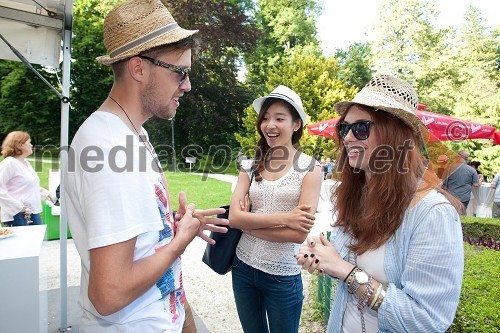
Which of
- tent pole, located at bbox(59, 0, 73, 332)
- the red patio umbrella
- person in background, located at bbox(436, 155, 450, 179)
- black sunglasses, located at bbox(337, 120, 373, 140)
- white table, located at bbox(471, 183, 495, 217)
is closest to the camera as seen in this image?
black sunglasses, located at bbox(337, 120, 373, 140)

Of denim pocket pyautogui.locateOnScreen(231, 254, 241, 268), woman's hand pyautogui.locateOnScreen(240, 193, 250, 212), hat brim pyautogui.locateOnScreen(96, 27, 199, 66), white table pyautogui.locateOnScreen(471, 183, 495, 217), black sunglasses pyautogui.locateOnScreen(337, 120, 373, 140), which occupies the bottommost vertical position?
white table pyautogui.locateOnScreen(471, 183, 495, 217)

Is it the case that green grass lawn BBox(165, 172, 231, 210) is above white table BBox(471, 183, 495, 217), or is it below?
below

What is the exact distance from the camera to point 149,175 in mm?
1215

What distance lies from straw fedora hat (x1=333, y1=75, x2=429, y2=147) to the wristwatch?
674 mm

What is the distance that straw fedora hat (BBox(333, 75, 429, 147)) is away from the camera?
145 centimetres

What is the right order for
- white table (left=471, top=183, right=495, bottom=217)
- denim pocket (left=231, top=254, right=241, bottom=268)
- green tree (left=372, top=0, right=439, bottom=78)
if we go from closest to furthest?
denim pocket (left=231, top=254, right=241, bottom=268) → white table (left=471, top=183, right=495, bottom=217) → green tree (left=372, top=0, right=439, bottom=78)

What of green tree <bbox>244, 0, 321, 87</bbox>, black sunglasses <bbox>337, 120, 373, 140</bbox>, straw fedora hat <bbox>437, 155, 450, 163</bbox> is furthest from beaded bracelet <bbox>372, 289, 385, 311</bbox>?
green tree <bbox>244, 0, 321, 87</bbox>

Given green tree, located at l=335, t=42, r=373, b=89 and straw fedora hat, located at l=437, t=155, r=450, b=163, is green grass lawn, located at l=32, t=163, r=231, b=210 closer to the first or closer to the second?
straw fedora hat, located at l=437, t=155, r=450, b=163

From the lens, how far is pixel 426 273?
4.10ft

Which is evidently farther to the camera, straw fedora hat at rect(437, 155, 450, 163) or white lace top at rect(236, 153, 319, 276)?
straw fedora hat at rect(437, 155, 450, 163)

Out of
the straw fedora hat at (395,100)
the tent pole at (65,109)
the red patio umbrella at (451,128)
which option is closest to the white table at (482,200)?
the red patio umbrella at (451,128)

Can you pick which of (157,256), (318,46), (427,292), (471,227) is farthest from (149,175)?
(318,46)

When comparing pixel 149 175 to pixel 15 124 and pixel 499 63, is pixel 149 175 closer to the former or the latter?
pixel 15 124

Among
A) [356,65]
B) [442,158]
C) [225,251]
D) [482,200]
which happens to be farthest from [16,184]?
[356,65]
